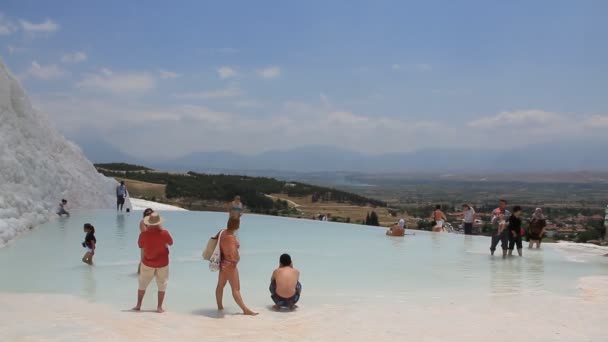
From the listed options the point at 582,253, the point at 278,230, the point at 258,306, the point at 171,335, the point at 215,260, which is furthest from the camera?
the point at 278,230

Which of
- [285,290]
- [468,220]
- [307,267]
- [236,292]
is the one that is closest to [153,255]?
[236,292]

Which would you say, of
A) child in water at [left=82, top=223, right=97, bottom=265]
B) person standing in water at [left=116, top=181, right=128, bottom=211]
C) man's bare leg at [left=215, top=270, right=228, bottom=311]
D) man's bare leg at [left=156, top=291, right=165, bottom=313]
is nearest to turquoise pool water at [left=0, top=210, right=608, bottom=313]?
child in water at [left=82, top=223, right=97, bottom=265]

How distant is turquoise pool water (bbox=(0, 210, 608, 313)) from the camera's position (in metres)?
9.74

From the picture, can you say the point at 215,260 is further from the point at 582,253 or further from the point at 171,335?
the point at 582,253

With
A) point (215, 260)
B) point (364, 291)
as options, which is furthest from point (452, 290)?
point (215, 260)

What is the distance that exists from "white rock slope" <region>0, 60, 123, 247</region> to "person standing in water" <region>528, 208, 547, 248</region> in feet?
44.7

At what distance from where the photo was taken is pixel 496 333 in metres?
7.52

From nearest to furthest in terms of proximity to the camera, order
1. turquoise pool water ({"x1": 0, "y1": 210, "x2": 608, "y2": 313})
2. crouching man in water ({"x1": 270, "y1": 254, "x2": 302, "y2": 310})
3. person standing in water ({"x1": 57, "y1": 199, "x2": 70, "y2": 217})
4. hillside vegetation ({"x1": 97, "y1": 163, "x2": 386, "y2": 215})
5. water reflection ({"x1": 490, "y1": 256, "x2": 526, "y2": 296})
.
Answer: crouching man in water ({"x1": 270, "y1": 254, "x2": 302, "y2": 310}) < turquoise pool water ({"x1": 0, "y1": 210, "x2": 608, "y2": 313}) < water reflection ({"x1": 490, "y1": 256, "x2": 526, "y2": 296}) < person standing in water ({"x1": 57, "y1": 199, "x2": 70, "y2": 217}) < hillside vegetation ({"x1": 97, "y1": 163, "x2": 386, "y2": 215})

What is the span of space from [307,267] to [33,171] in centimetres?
1098

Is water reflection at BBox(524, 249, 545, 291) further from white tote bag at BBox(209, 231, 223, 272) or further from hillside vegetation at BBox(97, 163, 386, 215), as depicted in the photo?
hillside vegetation at BBox(97, 163, 386, 215)

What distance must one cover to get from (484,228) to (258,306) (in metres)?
19.2

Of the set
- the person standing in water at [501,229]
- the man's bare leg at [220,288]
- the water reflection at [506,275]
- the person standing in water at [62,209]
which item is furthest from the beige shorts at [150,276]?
the person standing in water at [62,209]

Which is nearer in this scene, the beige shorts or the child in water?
the beige shorts

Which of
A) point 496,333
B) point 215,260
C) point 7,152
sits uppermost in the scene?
point 7,152
